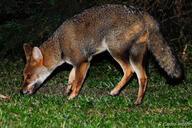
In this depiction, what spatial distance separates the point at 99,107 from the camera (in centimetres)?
644

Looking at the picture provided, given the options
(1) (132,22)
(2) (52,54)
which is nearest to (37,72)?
(2) (52,54)

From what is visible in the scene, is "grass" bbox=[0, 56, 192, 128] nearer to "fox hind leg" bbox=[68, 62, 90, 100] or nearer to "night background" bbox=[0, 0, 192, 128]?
"night background" bbox=[0, 0, 192, 128]

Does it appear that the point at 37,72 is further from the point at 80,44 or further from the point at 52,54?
the point at 80,44

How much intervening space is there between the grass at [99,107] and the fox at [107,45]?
0.48 metres

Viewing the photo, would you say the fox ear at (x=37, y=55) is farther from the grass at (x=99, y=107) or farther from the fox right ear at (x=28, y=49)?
the grass at (x=99, y=107)

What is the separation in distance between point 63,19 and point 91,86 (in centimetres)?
325

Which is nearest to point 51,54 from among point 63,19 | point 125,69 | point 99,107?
point 125,69

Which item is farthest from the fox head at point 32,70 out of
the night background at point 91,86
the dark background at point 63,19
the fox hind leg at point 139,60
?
the dark background at point 63,19

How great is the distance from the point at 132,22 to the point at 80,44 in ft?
4.40

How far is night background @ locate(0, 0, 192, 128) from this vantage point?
566cm

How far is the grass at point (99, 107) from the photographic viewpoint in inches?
214

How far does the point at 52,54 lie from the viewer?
7.98 m

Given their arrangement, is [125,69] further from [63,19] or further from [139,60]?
[63,19]

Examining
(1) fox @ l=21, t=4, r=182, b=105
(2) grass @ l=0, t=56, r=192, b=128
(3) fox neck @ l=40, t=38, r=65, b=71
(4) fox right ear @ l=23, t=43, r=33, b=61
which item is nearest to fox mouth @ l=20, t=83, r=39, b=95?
(1) fox @ l=21, t=4, r=182, b=105
